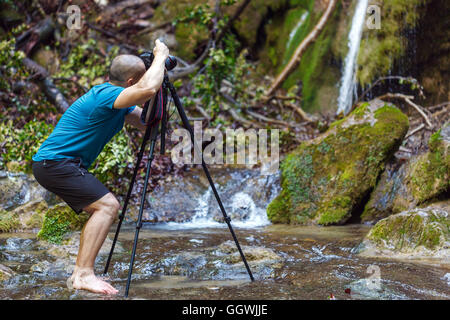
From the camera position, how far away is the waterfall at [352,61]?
33.0 feet

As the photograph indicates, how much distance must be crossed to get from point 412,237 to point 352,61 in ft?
21.7

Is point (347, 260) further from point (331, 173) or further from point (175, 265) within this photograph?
point (331, 173)

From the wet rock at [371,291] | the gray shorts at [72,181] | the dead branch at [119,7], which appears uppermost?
the dead branch at [119,7]

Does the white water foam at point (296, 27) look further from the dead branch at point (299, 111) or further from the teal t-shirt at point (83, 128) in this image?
the teal t-shirt at point (83, 128)

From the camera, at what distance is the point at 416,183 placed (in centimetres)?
600

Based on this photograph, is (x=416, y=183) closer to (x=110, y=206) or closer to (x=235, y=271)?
(x=235, y=271)

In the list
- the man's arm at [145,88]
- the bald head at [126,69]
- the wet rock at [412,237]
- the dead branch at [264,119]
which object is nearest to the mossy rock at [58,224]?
the bald head at [126,69]

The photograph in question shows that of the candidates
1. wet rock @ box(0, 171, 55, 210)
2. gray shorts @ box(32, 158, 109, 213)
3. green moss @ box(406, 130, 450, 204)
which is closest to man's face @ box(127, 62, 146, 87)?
gray shorts @ box(32, 158, 109, 213)

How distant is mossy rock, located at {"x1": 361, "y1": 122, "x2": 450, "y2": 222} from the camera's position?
570 cm

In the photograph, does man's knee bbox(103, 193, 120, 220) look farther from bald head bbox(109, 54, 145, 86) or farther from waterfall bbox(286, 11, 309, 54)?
waterfall bbox(286, 11, 309, 54)

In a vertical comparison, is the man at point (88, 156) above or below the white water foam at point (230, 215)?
above

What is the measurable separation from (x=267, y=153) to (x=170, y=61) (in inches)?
209

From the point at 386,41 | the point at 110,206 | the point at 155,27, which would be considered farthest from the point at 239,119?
the point at 110,206

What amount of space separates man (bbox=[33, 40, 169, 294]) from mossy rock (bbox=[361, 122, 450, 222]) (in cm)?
406
